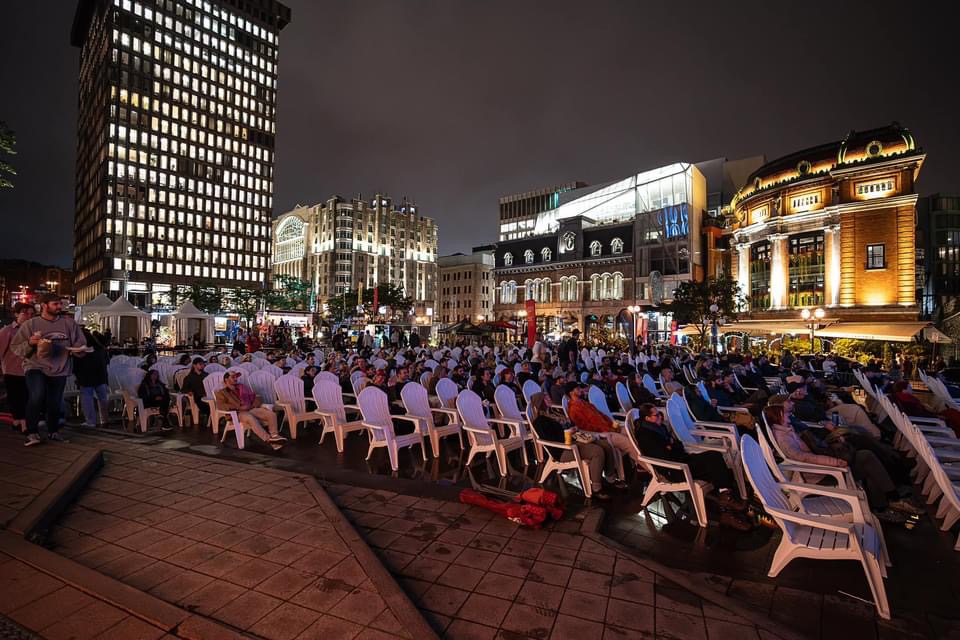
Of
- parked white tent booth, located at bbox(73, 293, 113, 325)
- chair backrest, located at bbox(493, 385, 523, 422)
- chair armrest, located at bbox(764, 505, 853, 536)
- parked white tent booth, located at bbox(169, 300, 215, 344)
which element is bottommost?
chair armrest, located at bbox(764, 505, 853, 536)

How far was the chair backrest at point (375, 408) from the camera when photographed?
7125mm

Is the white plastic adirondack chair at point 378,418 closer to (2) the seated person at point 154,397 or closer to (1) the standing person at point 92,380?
(2) the seated person at point 154,397

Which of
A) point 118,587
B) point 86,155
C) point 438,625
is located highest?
point 86,155

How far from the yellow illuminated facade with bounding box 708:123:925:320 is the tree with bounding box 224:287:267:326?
5606 cm

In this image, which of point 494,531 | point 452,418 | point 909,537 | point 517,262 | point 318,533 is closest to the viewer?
point 318,533

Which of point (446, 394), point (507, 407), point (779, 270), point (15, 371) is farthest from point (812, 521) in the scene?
point (779, 270)

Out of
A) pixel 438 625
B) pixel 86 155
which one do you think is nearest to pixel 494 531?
pixel 438 625

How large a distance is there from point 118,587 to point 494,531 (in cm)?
285

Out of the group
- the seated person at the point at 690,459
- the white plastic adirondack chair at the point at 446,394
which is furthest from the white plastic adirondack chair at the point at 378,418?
the seated person at the point at 690,459

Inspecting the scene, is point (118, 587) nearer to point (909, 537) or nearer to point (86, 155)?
point (909, 537)

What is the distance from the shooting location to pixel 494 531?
4.54 m

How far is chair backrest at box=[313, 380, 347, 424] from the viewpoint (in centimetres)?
807

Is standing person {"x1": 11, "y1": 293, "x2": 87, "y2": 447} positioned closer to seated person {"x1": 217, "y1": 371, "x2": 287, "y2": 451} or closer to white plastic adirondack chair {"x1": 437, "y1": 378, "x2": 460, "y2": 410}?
seated person {"x1": 217, "y1": 371, "x2": 287, "y2": 451}

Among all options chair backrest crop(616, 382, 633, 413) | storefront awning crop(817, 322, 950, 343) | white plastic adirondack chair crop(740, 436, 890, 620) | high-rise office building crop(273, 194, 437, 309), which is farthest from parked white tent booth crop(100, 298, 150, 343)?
high-rise office building crop(273, 194, 437, 309)
